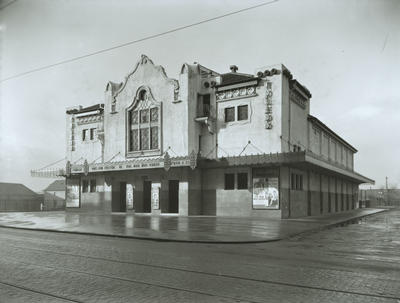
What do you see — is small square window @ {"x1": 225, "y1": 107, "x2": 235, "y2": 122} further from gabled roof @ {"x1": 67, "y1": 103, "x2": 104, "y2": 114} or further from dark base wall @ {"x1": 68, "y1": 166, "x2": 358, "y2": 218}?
gabled roof @ {"x1": 67, "y1": 103, "x2": 104, "y2": 114}

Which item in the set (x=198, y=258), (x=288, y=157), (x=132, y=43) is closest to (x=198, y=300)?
(x=198, y=258)

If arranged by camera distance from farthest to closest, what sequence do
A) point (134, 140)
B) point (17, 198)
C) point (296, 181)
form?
1. point (17, 198)
2. point (134, 140)
3. point (296, 181)

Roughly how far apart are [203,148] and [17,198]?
63.5m

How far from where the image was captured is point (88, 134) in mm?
→ 41156

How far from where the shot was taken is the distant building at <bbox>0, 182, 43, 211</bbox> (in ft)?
216

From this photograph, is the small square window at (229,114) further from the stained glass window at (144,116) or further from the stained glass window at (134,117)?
the stained glass window at (134,117)

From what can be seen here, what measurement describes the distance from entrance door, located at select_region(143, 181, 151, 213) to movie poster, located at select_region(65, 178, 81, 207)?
8.54m

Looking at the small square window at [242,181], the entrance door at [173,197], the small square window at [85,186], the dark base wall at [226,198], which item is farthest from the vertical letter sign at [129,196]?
the small square window at [242,181]

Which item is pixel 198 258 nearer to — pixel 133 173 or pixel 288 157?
pixel 288 157

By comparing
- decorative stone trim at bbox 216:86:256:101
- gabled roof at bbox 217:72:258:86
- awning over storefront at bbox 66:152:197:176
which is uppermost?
gabled roof at bbox 217:72:258:86

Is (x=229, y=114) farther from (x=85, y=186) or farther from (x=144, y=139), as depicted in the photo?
(x=85, y=186)

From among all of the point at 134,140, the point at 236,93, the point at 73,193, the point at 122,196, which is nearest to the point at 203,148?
the point at 236,93

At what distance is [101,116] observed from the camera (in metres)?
40.0

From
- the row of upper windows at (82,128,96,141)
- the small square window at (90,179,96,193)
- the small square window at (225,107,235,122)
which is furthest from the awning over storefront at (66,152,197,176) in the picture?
the small square window at (225,107,235,122)
